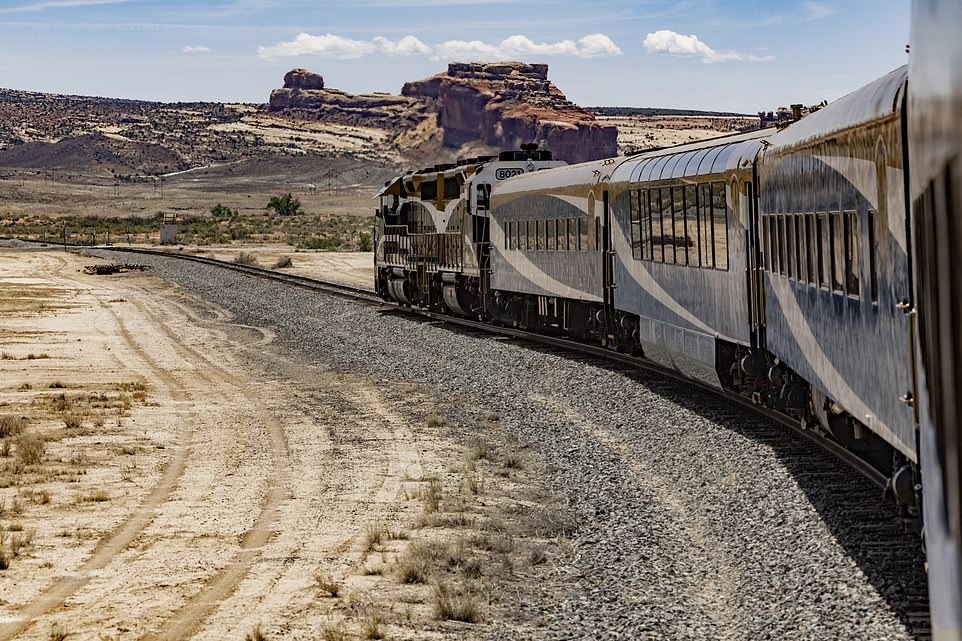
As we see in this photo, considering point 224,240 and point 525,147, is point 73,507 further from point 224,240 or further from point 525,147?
point 224,240

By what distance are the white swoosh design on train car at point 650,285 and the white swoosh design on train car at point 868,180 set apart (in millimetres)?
6043

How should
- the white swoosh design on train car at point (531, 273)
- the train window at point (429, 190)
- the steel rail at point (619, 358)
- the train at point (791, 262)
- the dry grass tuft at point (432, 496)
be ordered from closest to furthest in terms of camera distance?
the train at point (791, 262)
the steel rail at point (619, 358)
the dry grass tuft at point (432, 496)
the white swoosh design on train car at point (531, 273)
the train window at point (429, 190)

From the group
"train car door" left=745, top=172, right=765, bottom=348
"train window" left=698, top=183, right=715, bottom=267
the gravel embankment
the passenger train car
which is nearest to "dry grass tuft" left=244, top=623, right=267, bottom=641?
the gravel embankment

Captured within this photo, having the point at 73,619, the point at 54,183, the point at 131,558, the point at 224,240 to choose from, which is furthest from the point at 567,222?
the point at 54,183

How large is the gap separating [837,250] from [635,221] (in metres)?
9.92

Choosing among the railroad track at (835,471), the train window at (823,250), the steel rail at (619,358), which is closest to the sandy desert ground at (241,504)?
the railroad track at (835,471)

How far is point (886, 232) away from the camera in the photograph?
8.23 m

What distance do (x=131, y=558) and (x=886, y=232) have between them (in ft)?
22.9

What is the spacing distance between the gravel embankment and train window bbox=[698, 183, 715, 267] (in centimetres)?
192

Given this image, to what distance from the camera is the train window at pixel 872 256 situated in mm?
8703

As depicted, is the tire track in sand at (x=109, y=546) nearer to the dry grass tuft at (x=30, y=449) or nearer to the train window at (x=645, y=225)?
the dry grass tuft at (x=30, y=449)

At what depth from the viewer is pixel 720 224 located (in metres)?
16.2

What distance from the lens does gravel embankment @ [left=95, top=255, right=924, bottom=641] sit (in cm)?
845

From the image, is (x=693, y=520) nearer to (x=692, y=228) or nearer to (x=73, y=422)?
(x=692, y=228)
